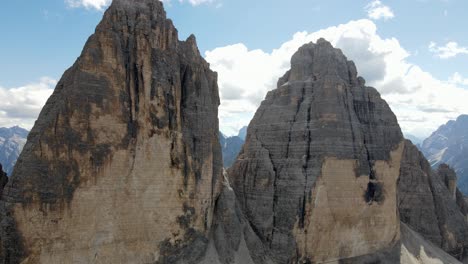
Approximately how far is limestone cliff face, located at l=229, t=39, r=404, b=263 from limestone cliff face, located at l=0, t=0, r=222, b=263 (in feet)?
23.2

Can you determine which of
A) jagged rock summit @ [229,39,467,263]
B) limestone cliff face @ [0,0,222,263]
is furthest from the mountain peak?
limestone cliff face @ [0,0,222,263]

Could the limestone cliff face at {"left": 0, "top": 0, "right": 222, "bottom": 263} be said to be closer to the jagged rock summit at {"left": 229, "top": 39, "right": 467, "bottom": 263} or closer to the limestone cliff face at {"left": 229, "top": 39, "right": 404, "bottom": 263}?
the limestone cliff face at {"left": 229, "top": 39, "right": 404, "bottom": 263}

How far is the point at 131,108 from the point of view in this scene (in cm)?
2956

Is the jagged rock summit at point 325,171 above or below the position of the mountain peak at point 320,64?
below

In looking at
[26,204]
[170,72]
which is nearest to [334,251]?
[170,72]

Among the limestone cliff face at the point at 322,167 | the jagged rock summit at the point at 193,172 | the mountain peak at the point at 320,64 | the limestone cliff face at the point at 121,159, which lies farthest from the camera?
the mountain peak at the point at 320,64

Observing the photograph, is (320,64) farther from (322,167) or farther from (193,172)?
(193,172)

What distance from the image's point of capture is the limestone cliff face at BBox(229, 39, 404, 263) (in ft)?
123

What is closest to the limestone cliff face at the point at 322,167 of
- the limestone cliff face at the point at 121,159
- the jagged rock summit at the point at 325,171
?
the jagged rock summit at the point at 325,171

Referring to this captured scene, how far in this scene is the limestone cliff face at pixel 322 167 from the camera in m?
37.6

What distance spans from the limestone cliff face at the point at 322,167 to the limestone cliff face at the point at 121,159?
7081 millimetres

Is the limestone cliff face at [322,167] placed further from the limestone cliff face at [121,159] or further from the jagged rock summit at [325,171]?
the limestone cliff face at [121,159]

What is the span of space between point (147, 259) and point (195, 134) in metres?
10.4

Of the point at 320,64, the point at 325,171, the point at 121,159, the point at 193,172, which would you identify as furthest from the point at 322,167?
the point at 121,159
